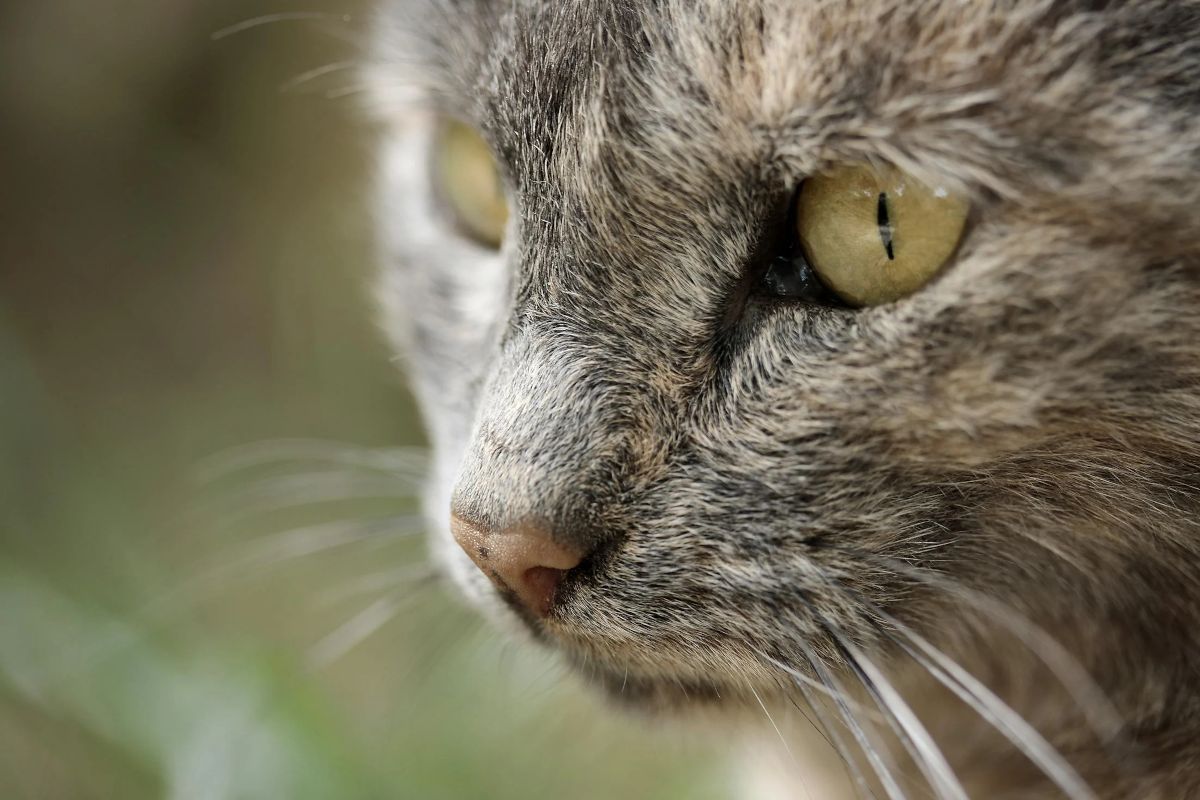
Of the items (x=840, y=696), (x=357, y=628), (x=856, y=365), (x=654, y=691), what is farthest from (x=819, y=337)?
(x=357, y=628)

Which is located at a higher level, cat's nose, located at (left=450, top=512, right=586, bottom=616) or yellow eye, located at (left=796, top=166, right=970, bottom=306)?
yellow eye, located at (left=796, top=166, right=970, bottom=306)

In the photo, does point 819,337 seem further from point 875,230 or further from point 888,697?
point 888,697

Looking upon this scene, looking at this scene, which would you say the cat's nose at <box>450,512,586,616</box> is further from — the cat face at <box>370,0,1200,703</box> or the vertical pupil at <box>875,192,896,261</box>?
the vertical pupil at <box>875,192,896,261</box>

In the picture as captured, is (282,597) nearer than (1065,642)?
No

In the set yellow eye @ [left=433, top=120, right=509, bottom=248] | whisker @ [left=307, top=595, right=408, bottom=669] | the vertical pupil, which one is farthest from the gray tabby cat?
whisker @ [left=307, top=595, right=408, bottom=669]

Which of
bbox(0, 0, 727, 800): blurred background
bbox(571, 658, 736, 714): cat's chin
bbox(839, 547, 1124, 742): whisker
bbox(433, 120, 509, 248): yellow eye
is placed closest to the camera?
bbox(839, 547, 1124, 742): whisker

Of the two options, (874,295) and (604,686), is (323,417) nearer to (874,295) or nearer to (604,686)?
(604,686)

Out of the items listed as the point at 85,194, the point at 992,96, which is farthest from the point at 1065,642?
the point at 85,194
